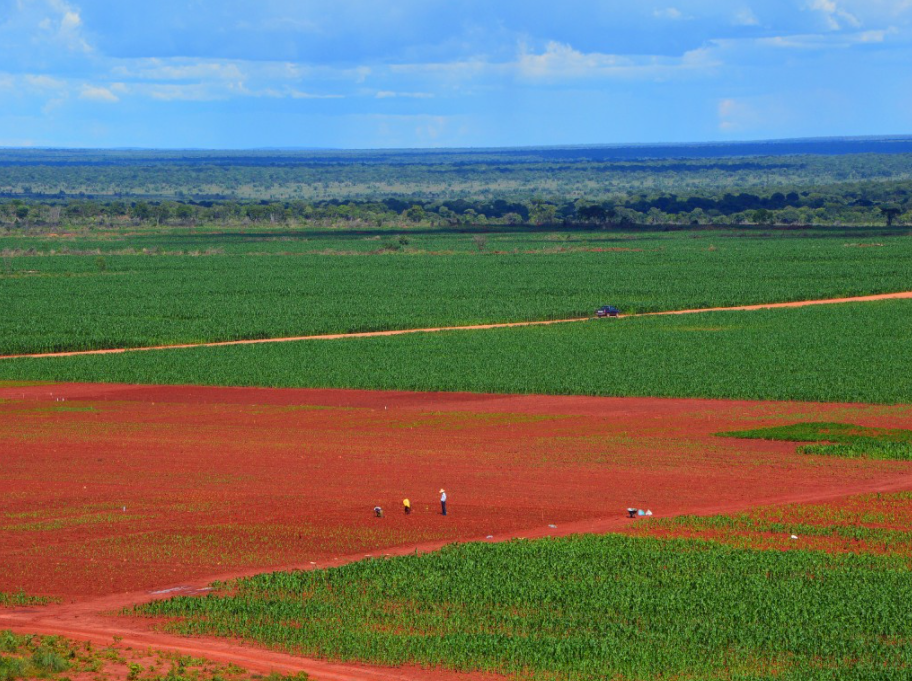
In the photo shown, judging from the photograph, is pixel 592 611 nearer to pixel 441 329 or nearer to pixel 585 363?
pixel 585 363

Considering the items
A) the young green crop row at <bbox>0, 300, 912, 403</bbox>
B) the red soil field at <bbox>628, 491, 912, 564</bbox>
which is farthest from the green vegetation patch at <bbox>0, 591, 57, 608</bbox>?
the young green crop row at <bbox>0, 300, 912, 403</bbox>

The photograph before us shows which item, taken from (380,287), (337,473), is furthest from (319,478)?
(380,287)

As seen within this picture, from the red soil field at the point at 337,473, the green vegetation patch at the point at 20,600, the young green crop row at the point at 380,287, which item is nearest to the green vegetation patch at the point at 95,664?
the green vegetation patch at the point at 20,600

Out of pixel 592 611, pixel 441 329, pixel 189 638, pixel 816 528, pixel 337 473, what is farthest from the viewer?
pixel 441 329

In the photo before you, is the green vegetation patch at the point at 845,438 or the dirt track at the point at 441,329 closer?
the green vegetation patch at the point at 845,438

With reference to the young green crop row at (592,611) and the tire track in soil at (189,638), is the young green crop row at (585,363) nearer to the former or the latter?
the young green crop row at (592,611)

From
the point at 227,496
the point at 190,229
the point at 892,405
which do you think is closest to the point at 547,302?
the point at 892,405
